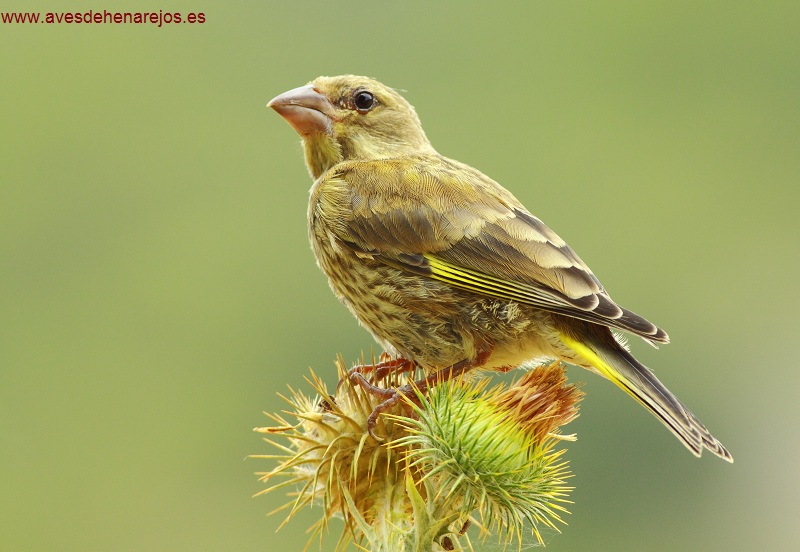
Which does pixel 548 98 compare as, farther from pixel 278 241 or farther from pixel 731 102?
pixel 278 241

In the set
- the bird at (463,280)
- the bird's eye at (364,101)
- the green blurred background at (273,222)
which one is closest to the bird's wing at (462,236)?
the bird at (463,280)

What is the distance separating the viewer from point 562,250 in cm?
508

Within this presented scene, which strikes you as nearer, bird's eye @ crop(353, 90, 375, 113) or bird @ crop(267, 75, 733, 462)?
bird @ crop(267, 75, 733, 462)

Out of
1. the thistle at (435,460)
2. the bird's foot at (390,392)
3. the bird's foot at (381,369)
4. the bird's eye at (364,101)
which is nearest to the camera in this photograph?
the thistle at (435,460)

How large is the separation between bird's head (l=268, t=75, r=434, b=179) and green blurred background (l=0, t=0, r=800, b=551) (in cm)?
629

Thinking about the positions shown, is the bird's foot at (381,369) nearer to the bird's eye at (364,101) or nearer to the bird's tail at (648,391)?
the bird's tail at (648,391)

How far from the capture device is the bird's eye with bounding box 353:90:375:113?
608 centimetres

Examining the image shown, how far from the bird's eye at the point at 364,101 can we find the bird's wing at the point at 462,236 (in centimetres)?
61

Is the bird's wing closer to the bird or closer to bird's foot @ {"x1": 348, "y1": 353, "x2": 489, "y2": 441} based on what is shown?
the bird

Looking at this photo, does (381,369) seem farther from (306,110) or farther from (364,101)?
(364,101)

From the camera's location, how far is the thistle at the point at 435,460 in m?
3.82

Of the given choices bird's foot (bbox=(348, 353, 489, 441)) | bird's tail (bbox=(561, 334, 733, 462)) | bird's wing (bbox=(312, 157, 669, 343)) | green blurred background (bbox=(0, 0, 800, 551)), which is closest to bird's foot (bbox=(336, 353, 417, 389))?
bird's foot (bbox=(348, 353, 489, 441))

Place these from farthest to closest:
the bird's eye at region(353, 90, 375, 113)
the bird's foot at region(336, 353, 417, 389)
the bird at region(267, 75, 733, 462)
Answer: the bird's eye at region(353, 90, 375, 113)
the bird at region(267, 75, 733, 462)
the bird's foot at region(336, 353, 417, 389)

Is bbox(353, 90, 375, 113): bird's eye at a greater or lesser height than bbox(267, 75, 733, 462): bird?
greater
